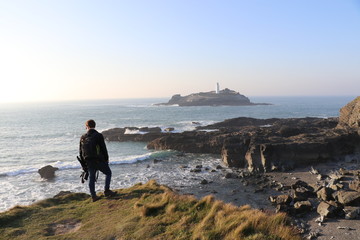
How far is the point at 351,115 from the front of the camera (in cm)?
3759

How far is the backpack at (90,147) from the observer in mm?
9647

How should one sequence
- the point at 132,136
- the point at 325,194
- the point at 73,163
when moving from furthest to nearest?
the point at 132,136 < the point at 73,163 < the point at 325,194

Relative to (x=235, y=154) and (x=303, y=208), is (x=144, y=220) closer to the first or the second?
Result: (x=303, y=208)

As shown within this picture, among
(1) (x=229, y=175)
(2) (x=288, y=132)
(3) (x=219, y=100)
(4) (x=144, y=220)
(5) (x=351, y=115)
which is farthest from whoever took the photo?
(3) (x=219, y=100)

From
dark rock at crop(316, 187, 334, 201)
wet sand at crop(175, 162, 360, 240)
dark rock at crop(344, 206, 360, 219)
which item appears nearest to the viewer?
wet sand at crop(175, 162, 360, 240)

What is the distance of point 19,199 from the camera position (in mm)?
22094

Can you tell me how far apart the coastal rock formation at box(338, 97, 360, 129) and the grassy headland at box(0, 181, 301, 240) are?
33.9 metres

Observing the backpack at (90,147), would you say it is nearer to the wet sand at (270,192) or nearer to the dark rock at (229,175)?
the wet sand at (270,192)

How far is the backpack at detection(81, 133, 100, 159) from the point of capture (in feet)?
31.6

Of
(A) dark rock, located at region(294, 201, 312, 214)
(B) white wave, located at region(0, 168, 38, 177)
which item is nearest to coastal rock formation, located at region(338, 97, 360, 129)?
(A) dark rock, located at region(294, 201, 312, 214)

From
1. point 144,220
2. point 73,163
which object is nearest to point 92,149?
point 144,220

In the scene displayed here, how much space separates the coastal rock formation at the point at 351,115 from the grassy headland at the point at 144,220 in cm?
3387

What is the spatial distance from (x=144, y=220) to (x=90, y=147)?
3416 mm

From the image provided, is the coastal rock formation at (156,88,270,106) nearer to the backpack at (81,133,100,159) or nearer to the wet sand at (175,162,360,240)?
the wet sand at (175,162,360,240)
